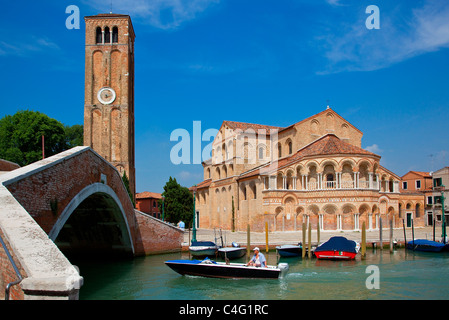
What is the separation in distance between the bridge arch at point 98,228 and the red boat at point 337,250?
30.6 feet

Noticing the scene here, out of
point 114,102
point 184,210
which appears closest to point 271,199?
point 184,210

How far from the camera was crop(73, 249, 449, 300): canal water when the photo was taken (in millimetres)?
12578

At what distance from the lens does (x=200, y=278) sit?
603 inches

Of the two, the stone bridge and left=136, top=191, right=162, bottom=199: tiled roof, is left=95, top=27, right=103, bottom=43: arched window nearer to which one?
the stone bridge

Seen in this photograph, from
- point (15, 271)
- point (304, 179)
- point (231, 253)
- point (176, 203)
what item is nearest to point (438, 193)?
point (304, 179)

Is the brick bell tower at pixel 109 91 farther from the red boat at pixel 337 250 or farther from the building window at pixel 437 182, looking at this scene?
the building window at pixel 437 182

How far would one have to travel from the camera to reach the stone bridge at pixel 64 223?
14.1 feet

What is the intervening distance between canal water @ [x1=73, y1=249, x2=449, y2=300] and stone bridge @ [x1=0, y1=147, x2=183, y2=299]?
1.48 metres

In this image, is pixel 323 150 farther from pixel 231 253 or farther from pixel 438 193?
pixel 438 193

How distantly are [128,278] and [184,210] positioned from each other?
24.3 metres

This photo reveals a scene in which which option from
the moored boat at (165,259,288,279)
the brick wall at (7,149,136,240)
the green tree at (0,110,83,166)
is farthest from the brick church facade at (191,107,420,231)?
the brick wall at (7,149,136,240)

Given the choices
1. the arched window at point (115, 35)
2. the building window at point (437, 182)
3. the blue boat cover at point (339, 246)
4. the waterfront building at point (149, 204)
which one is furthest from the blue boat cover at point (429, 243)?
the waterfront building at point (149, 204)
